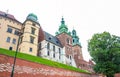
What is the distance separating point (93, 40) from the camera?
3659cm

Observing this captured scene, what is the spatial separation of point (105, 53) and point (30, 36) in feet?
72.5

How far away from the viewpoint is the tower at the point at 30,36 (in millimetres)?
41522

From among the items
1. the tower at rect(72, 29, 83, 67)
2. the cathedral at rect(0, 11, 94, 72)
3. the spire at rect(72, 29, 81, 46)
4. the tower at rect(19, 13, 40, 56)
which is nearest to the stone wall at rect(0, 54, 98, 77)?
the cathedral at rect(0, 11, 94, 72)

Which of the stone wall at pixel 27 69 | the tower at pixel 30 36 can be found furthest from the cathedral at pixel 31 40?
the stone wall at pixel 27 69

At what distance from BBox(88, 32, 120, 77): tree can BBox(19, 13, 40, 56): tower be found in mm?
16735

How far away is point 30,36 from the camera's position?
43.5 meters

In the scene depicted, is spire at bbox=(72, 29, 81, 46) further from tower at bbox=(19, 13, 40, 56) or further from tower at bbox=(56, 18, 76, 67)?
tower at bbox=(19, 13, 40, 56)

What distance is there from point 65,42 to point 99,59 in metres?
24.4

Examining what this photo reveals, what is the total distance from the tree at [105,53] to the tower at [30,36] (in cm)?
1673

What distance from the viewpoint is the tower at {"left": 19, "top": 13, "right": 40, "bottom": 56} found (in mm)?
41522

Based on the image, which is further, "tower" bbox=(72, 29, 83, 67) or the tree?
"tower" bbox=(72, 29, 83, 67)

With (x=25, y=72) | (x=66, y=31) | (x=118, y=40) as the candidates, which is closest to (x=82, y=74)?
(x=118, y=40)

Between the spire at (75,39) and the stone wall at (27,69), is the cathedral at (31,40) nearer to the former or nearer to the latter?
the stone wall at (27,69)

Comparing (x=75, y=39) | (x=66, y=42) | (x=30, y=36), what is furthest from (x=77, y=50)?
(x=30, y=36)
